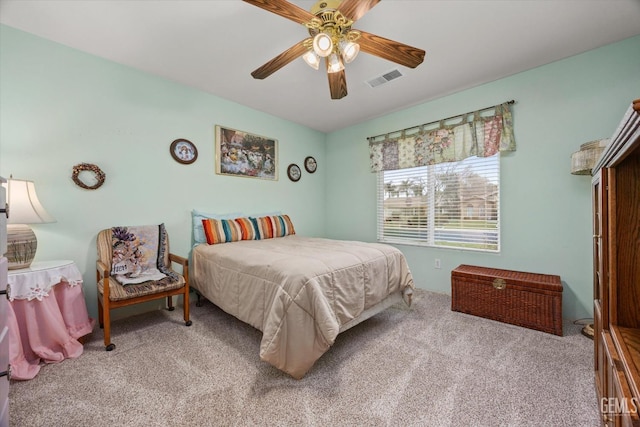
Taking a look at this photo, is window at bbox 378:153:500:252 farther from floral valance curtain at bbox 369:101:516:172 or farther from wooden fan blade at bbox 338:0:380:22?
wooden fan blade at bbox 338:0:380:22

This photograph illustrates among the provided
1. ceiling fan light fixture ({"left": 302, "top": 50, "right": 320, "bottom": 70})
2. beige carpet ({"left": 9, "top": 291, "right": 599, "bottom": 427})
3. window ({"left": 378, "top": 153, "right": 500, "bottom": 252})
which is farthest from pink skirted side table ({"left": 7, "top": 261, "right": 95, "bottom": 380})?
window ({"left": 378, "top": 153, "right": 500, "bottom": 252})

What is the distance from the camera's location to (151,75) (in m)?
2.73

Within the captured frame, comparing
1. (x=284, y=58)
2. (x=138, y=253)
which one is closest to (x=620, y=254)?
(x=284, y=58)

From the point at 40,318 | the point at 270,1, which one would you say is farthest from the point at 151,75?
the point at 40,318

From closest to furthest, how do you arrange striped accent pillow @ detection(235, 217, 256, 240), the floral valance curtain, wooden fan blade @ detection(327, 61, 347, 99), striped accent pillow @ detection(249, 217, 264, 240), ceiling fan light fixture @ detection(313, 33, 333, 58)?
ceiling fan light fixture @ detection(313, 33, 333, 58), wooden fan blade @ detection(327, 61, 347, 99), the floral valance curtain, striped accent pillow @ detection(235, 217, 256, 240), striped accent pillow @ detection(249, 217, 264, 240)

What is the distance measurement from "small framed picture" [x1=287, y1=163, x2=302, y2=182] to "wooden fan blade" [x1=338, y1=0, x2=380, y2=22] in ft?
8.85

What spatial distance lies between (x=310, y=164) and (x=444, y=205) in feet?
A: 7.27

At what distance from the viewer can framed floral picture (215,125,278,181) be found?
3314 millimetres

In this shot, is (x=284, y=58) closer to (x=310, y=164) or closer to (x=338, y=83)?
(x=338, y=83)

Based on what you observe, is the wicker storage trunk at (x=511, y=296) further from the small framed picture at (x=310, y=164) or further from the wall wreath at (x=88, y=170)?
the wall wreath at (x=88, y=170)

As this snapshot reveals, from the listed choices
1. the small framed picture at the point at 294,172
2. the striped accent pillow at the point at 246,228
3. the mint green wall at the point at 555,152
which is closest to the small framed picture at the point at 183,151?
the striped accent pillow at the point at 246,228

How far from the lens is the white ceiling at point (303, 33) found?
71.7 inches

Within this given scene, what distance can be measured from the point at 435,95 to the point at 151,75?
129 inches

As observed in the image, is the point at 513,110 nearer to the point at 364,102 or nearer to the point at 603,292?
the point at 364,102
